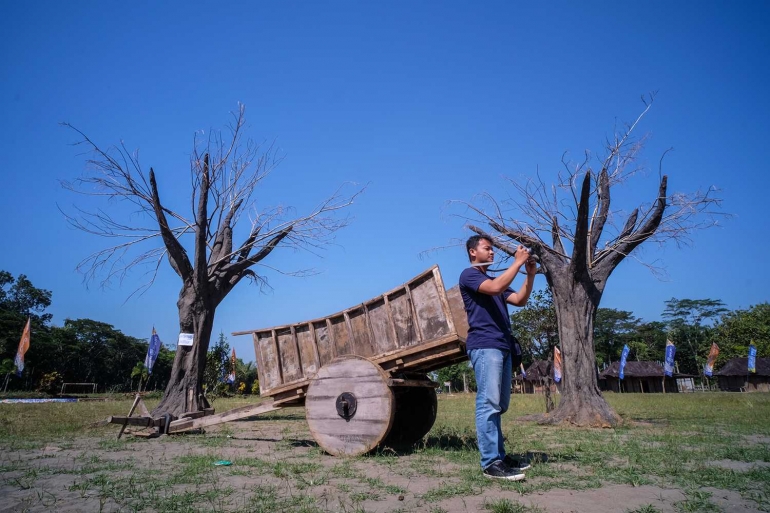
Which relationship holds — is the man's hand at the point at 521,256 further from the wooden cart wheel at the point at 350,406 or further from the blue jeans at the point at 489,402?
the wooden cart wheel at the point at 350,406

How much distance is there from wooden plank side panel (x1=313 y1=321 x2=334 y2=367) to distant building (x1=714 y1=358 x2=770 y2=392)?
177ft

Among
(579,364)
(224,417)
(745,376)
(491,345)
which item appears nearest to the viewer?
(491,345)

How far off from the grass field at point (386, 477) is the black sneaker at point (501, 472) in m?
0.08

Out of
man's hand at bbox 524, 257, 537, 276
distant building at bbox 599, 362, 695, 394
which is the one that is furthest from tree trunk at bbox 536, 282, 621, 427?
distant building at bbox 599, 362, 695, 394

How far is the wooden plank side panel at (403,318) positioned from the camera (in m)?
5.77

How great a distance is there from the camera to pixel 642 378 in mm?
52938

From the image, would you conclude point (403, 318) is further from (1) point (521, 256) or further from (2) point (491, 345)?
(1) point (521, 256)

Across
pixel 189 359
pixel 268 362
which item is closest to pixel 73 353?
pixel 189 359

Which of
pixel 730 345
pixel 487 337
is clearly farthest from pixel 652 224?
pixel 730 345

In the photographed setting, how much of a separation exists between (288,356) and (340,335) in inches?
37.2

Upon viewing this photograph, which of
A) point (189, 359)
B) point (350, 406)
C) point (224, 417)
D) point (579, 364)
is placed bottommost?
point (224, 417)

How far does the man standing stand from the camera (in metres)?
4.15

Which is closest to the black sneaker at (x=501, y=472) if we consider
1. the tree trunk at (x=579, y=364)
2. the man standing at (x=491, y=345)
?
the man standing at (x=491, y=345)

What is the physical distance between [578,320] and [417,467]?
771 cm
